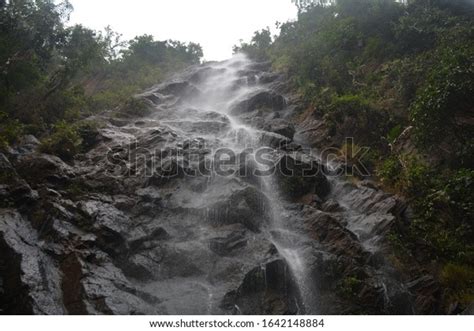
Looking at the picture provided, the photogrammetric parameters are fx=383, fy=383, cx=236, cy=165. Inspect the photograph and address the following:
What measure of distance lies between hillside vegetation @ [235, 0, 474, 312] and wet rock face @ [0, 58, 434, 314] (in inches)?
37.2

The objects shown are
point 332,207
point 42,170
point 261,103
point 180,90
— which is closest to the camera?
point 42,170

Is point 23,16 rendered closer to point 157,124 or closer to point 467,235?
point 157,124

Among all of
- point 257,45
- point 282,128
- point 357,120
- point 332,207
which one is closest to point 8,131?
point 282,128

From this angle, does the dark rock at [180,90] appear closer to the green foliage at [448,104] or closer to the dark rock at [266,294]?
the green foliage at [448,104]

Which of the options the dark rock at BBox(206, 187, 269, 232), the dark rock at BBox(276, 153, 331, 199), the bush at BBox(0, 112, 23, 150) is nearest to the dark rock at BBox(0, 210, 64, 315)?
the bush at BBox(0, 112, 23, 150)

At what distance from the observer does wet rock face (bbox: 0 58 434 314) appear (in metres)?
8.64

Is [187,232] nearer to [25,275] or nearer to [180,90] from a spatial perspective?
[25,275]

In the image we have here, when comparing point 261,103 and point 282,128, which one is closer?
point 282,128

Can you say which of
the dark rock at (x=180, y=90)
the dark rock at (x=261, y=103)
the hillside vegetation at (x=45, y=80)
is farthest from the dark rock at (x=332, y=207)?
the dark rock at (x=180, y=90)

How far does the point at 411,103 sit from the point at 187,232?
10.3 meters

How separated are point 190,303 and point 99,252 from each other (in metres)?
2.61

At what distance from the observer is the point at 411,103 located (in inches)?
596

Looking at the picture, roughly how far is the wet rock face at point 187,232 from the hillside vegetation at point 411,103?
95cm

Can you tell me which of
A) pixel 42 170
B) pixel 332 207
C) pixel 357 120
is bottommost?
pixel 332 207
